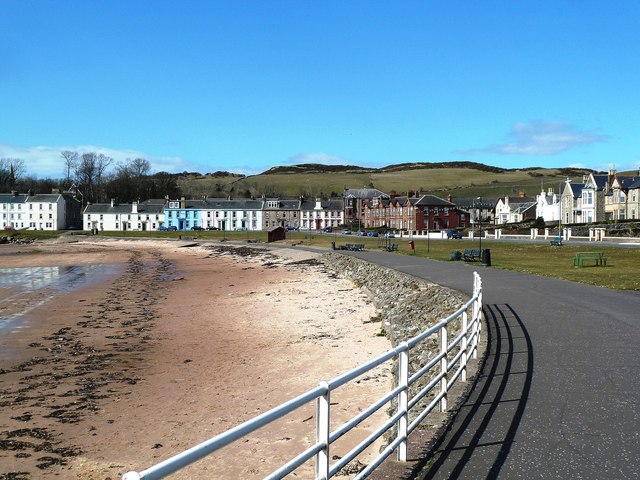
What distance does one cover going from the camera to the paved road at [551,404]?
19.3 ft

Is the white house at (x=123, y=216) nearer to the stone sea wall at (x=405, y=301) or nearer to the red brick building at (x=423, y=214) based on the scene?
the red brick building at (x=423, y=214)

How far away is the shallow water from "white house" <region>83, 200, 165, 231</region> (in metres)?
84.8

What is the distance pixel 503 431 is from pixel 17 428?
8945 mm

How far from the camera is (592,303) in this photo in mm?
17656

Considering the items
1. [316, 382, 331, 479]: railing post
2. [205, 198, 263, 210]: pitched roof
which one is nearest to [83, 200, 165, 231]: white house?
[205, 198, 263, 210]: pitched roof

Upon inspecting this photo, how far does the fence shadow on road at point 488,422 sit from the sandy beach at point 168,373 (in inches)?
103

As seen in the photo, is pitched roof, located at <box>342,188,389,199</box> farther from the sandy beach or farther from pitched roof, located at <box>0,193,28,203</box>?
the sandy beach

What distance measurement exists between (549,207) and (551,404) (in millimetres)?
102778

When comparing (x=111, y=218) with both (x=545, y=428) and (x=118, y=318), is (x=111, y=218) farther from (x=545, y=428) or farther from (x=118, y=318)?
(x=545, y=428)

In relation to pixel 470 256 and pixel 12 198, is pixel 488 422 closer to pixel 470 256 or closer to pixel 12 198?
pixel 470 256

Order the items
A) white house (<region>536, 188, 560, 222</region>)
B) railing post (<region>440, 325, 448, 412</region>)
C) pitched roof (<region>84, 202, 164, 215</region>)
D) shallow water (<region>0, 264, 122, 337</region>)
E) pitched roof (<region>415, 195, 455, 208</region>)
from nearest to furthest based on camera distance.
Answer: railing post (<region>440, 325, 448, 412</region>) < shallow water (<region>0, 264, 122, 337</region>) < white house (<region>536, 188, 560, 222</region>) < pitched roof (<region>415, 195, 455, 208</region>) < pitched roof (<region>84, 202, 164, 215</region>)

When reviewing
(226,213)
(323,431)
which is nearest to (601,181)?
(226,213)

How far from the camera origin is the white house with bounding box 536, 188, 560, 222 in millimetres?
101225

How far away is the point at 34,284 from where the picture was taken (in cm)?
3891
